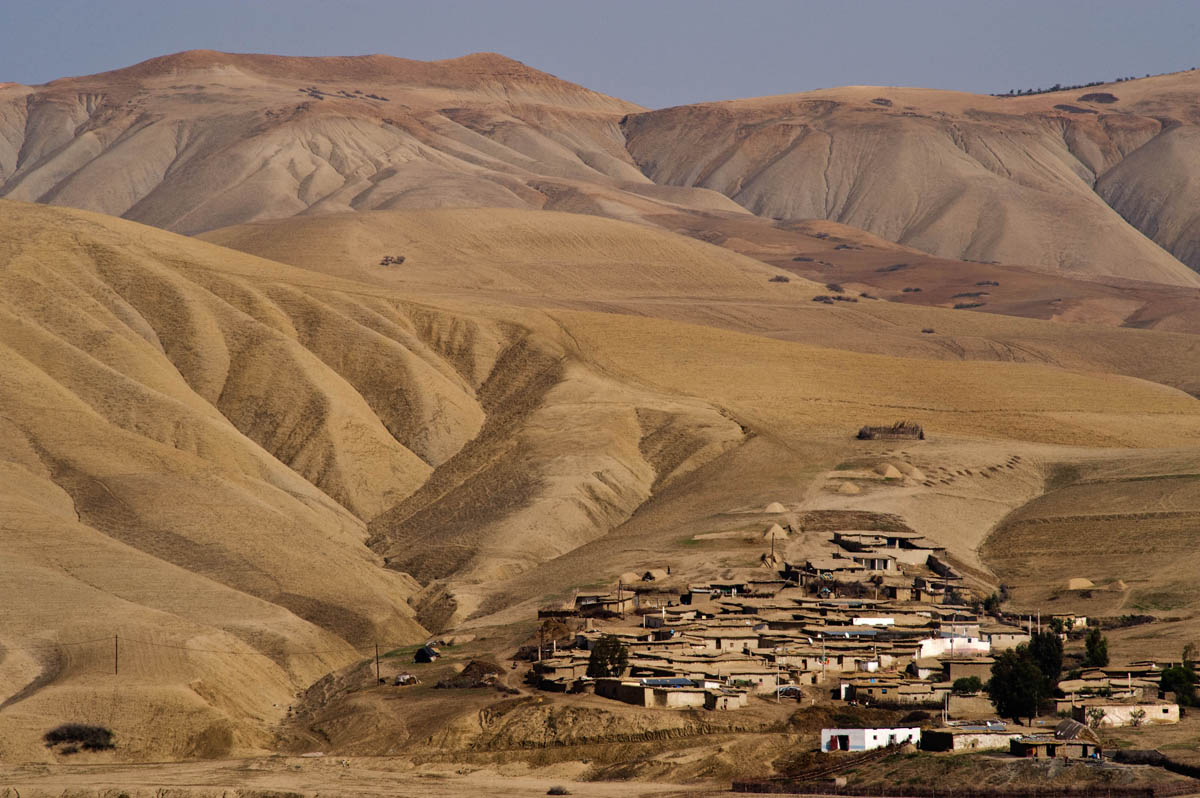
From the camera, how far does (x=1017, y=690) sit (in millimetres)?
65438

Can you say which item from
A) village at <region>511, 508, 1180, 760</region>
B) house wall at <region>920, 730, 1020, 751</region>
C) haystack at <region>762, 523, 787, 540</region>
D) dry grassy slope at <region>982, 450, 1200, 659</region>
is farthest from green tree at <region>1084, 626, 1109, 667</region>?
haystack at <region>762, 523, 787, 540</region>

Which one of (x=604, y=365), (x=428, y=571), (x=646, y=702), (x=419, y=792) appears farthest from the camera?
(x=604, y=365)

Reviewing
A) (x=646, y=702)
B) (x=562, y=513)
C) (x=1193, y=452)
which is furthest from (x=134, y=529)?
(x=1193, y=452)

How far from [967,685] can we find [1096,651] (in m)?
7.25

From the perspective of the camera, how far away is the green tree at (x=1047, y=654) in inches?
2894

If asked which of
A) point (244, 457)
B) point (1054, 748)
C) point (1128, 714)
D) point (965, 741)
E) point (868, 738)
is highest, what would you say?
point (244, 457)

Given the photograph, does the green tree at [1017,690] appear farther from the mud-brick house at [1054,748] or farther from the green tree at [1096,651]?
the green tree at [1096,651]

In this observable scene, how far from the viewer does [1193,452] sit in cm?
12319

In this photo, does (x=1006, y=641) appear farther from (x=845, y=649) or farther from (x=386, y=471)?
(x=386, y=471)

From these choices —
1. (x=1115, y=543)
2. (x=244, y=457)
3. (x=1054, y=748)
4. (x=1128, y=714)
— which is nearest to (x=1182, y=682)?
(x=1128, y=714)

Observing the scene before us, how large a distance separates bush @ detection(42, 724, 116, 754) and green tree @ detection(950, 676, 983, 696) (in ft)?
103

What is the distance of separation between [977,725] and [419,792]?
59.2 ft

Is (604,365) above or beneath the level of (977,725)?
above

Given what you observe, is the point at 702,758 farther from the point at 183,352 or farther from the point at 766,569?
the point at 183,352
